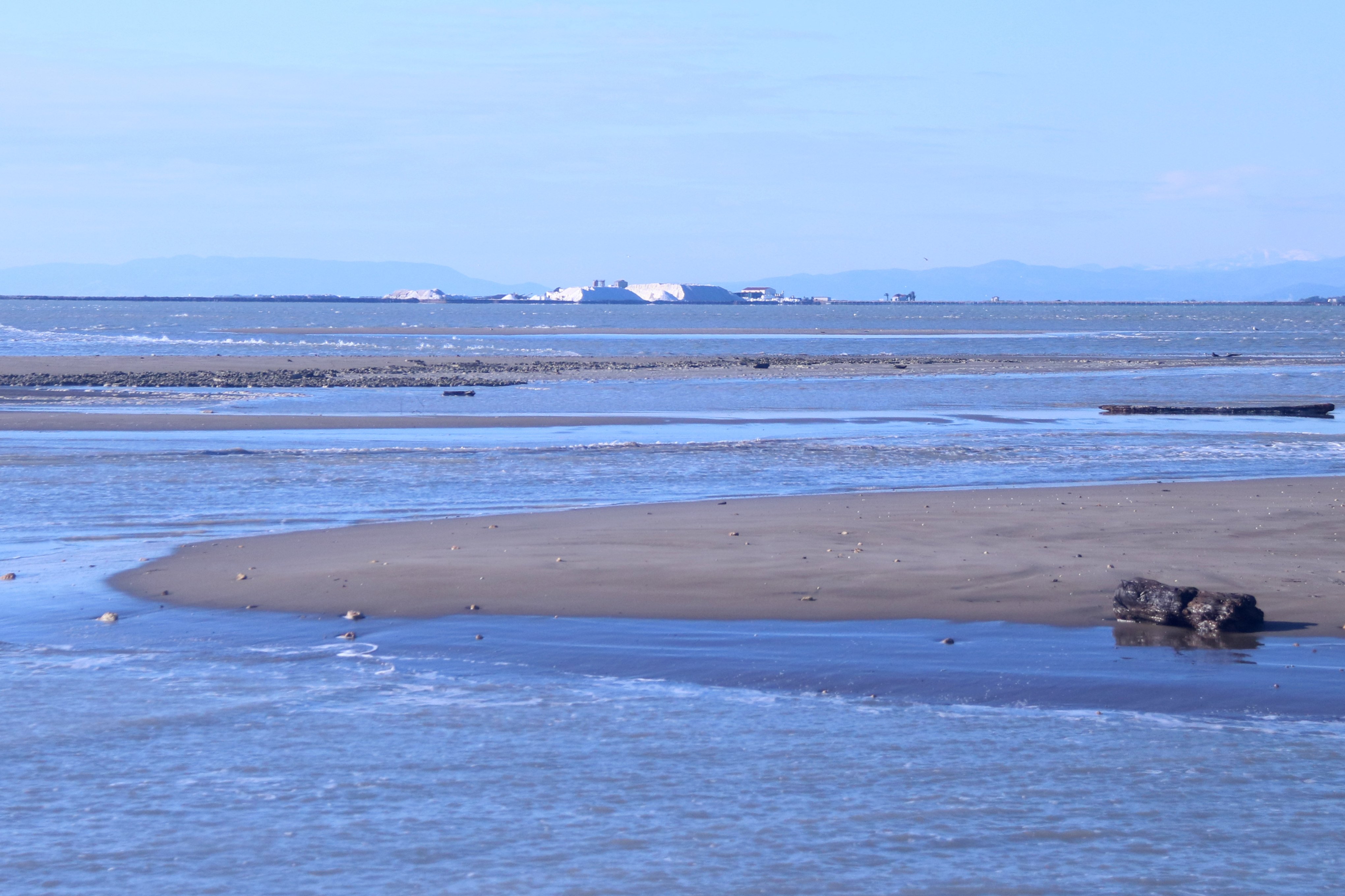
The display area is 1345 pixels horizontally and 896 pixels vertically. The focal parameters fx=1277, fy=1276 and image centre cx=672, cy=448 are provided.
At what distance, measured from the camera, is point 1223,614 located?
8.92m

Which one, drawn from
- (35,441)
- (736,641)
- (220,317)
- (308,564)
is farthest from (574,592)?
(220,317)

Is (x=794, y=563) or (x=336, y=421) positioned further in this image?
(x=336, y=421)

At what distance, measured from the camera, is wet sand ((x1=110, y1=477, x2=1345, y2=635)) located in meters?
9.94

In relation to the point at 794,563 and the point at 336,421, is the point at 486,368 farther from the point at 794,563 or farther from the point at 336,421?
the point at 794,563

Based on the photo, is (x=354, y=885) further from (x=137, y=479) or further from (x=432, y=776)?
(x=137, y=479)

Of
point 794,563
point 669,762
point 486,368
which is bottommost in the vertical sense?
point 669,762

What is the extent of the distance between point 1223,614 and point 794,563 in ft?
12.1

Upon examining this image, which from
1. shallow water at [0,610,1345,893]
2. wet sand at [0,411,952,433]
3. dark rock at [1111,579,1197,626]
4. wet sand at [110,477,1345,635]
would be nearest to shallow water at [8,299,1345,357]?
wet sand at [0,411,952,433]

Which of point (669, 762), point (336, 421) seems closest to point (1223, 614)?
point (669, 762)

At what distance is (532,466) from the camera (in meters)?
20.0

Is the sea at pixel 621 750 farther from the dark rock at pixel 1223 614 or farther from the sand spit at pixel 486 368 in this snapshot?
the sand spit at pixel 486 368

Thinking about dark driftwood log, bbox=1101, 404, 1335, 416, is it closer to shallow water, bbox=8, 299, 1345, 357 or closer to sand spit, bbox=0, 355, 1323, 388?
sand spit, bbox=0, 355, 1323, 388

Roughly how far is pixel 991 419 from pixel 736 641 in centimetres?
2180

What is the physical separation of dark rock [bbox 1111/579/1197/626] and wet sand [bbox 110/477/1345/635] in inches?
8.3
